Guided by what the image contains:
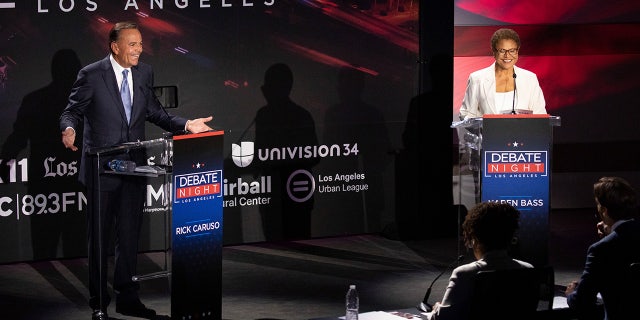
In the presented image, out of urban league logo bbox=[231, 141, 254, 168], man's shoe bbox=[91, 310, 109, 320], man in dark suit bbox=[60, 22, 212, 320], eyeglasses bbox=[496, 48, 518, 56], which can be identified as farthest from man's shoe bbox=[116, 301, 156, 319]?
eyeglasses bbox=[496, 48, 518, 56]

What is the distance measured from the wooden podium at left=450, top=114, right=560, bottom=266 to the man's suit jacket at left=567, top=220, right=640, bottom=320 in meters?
1.98

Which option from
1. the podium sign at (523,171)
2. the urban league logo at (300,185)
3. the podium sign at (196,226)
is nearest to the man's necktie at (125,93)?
the podium sign at (196,226)

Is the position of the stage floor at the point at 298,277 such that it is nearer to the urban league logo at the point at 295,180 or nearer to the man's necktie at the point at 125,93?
the urban league logo at the point at 295,180

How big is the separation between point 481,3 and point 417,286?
3.25m

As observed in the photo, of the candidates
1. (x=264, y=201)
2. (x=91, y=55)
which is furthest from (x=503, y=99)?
(x=91, y=55)

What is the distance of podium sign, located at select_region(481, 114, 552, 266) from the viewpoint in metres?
7.14

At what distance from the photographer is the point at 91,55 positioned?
26.8ft

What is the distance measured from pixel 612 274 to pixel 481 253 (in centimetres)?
70

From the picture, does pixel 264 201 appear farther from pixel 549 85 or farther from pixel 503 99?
pixel 549 85

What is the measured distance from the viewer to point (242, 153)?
882 cm

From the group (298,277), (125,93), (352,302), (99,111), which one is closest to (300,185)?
(298,277)

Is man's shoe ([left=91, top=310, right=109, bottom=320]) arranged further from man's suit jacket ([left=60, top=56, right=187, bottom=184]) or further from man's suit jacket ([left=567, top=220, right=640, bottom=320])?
man's suit jacket ([left=567, top=220, right=640, bottom=320])

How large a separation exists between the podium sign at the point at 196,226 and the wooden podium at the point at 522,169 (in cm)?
179

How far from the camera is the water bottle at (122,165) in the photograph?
6.45 meters
